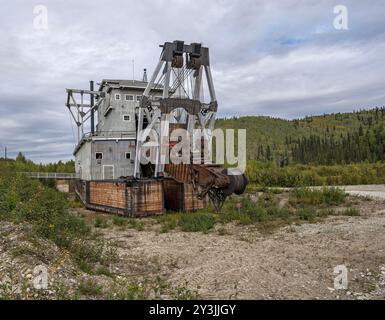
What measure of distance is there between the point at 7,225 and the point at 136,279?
3.86 metres

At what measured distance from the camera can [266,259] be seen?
26.3 feet

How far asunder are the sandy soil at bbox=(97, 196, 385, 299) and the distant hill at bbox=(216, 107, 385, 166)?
5209 cm

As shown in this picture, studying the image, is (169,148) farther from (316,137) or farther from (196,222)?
(316,137)

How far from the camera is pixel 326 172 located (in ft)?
144

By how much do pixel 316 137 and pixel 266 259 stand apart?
334 ft

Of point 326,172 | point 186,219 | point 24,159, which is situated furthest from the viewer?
point 24,159

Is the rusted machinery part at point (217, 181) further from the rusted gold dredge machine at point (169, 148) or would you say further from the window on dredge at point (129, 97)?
the window on dredge at point (129, 97)

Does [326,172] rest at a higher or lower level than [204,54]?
lower

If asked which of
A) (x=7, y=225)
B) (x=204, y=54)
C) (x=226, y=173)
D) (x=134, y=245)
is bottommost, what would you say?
(x=134, y=245)

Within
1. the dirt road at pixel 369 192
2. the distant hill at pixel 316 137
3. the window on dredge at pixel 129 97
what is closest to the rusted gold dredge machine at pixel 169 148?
the window on dredge at pixel 129 97
